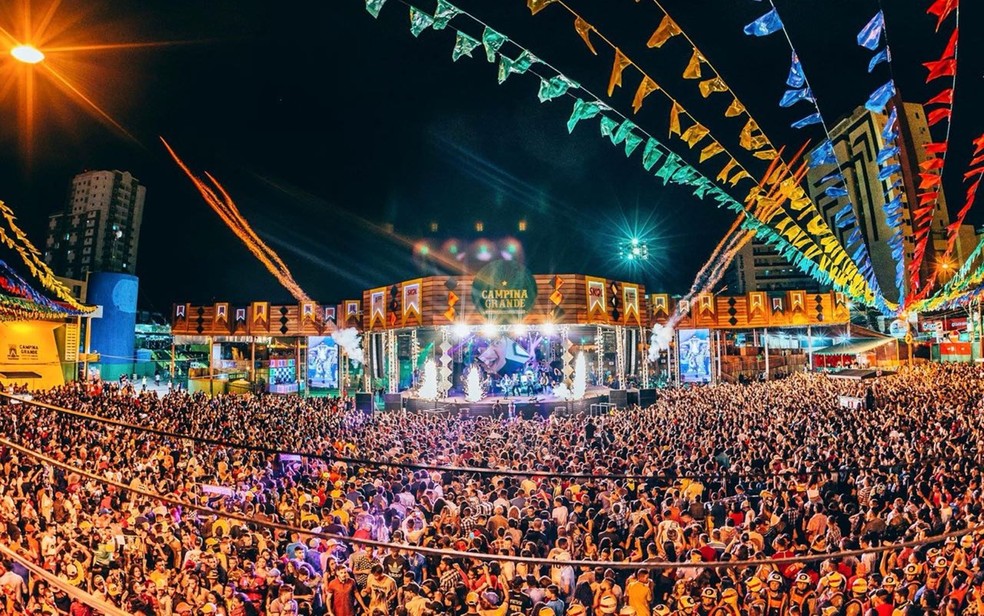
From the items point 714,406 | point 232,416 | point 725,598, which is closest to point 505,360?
point 714,406

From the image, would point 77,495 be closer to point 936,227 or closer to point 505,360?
point 505,360


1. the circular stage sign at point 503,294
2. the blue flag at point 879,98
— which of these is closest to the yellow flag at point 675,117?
the blue flag at point 879,98

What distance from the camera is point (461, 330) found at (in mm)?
24312

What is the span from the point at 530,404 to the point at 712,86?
1461cm

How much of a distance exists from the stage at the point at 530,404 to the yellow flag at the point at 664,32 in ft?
48.1

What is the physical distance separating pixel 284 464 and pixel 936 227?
7478 centimetres

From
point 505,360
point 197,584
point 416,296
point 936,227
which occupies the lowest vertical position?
point 197,584

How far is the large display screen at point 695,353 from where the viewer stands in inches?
1152

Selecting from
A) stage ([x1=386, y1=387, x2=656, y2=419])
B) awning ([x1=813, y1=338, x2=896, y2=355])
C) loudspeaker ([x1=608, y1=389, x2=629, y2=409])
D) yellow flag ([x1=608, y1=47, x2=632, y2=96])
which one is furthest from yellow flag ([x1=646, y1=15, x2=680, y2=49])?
awning ([x1=813, y1=338, x2=896, y2=355])

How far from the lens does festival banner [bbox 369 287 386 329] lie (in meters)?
25.9

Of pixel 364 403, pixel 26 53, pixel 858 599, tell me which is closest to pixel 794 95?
pixel 858 599

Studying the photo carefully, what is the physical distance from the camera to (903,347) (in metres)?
39.0

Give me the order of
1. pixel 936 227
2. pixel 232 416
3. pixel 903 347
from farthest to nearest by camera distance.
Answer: pixel 936 227 < pixel 903 347 < pixel 232 416

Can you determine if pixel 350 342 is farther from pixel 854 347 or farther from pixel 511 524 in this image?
pixel 854 347
